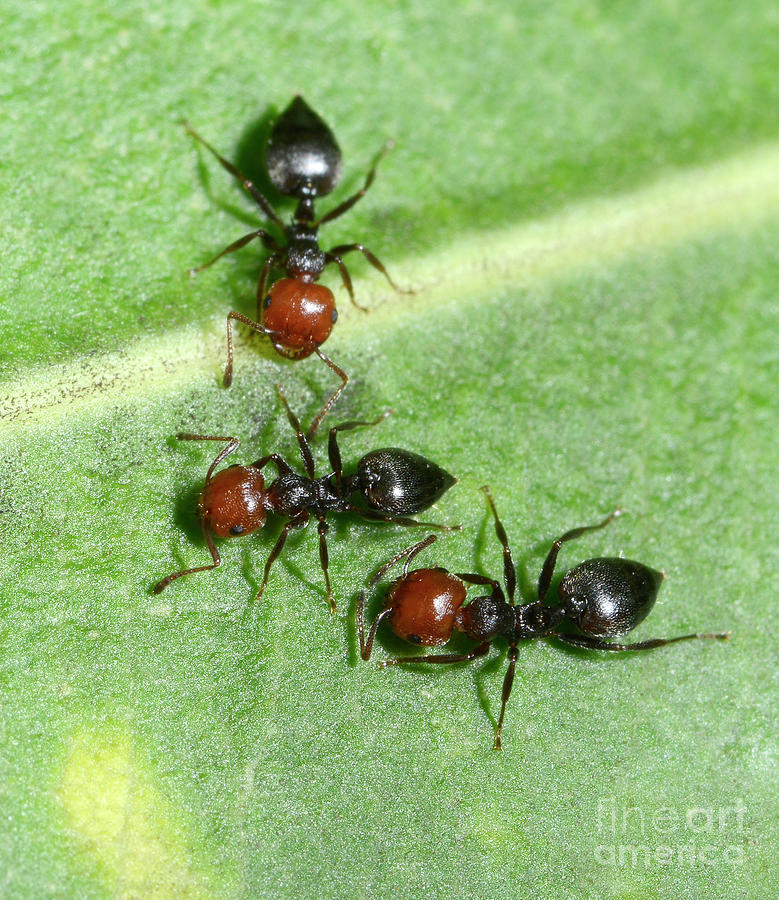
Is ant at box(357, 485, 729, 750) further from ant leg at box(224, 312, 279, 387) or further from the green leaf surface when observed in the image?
ant leg at box(224, 312, 279, 387)

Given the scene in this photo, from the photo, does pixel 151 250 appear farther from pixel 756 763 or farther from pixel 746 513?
pixel 756 763

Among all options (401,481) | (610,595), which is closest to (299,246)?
(401,481)

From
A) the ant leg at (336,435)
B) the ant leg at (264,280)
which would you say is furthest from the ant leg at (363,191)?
the ant leg at (336,435)

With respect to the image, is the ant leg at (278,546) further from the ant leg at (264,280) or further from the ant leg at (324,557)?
the ant leg at (264,280)

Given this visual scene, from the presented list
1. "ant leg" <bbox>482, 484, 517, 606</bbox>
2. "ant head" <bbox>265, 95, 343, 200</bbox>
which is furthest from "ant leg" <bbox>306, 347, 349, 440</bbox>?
"ant head" <bbox>265, 95, 343, 200</bbox>

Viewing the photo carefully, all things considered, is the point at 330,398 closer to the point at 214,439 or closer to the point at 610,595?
the point at 214,439

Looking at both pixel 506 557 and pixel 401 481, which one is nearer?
pixel 401 481

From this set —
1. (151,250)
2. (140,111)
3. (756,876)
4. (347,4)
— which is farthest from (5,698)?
(347,4)
